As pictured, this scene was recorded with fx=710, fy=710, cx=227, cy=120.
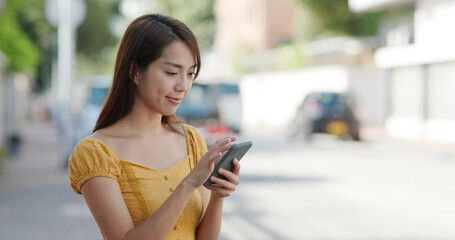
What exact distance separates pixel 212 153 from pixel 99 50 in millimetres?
56567

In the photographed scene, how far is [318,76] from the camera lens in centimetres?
3778

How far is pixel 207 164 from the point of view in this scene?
2119 mm

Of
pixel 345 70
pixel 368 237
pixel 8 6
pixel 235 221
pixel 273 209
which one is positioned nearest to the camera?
pixel 368 237

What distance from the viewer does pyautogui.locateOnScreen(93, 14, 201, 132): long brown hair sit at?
89.8 inches

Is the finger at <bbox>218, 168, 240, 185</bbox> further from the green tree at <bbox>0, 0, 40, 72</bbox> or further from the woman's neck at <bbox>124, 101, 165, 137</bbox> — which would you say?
the green tree at <bbox>0, 0, 40, 72</bbox>

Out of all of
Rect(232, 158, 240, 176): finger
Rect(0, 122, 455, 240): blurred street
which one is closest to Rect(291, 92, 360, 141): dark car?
Rect(0, 122, 455, 240): blurred street

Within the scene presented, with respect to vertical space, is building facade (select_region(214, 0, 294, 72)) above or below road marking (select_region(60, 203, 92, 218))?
above

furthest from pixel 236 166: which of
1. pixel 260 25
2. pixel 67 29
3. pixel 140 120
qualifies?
pixel 260 25

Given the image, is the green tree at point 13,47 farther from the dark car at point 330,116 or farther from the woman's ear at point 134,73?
the woman's ear at point 134,73

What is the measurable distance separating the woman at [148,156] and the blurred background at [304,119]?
0.63 metres

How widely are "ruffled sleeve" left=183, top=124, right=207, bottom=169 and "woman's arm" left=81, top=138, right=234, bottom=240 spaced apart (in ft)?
1.11

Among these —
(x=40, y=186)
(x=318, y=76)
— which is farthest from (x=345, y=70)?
(x=40, y=186)

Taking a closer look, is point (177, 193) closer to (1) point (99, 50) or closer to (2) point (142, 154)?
(2) point (142, 154)

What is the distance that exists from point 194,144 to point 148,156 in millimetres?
226
